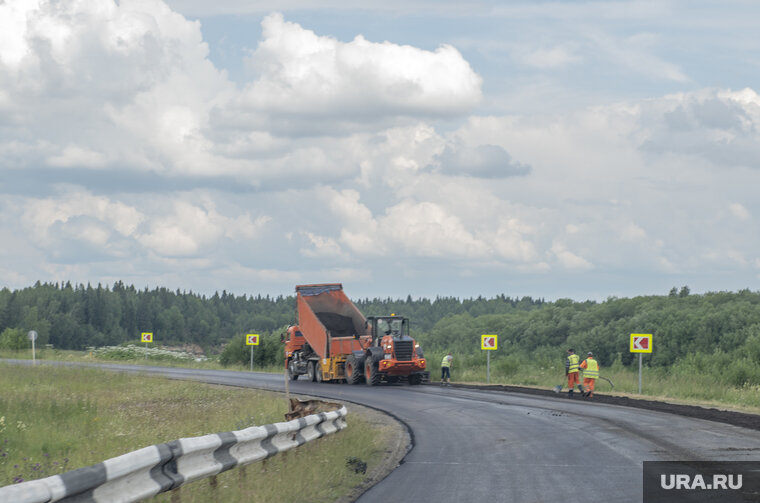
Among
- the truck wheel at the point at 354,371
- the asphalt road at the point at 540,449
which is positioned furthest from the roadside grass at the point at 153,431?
the truck wheel at the point at 354,371

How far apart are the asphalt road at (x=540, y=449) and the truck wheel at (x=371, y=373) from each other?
8637 mm

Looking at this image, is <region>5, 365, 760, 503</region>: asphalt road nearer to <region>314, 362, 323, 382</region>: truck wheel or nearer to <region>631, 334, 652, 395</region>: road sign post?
<region>631, 334, 652, 395</region>: road sign post

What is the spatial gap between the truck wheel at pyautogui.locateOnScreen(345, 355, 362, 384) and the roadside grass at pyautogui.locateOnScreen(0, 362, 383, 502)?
5.46 metres

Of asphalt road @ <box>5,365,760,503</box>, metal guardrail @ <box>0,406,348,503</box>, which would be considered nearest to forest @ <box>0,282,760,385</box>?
asphalt road @ <box>5,365,760,503</box>

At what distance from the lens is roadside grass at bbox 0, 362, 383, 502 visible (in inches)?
379

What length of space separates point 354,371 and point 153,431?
19.4 m

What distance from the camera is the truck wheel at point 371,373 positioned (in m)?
33.8

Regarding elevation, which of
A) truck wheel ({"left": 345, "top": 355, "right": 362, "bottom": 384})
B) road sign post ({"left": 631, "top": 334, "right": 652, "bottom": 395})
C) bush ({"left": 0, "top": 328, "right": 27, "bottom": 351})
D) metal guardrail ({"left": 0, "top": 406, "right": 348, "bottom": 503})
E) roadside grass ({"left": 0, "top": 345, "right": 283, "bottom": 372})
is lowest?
roadside grass ({"left": 0, "top": 345, "right": 283, "bottom": 372})

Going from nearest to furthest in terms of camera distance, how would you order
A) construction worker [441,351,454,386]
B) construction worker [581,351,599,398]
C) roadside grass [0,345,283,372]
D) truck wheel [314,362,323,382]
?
construction worker [581,351,599,398], construction worker [441,351,454,386], truck wheel [314,362,323,382], roadside grass [0,345,283,372]

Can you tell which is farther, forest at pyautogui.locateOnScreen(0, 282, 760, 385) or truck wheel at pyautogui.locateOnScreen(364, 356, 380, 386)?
forest at pyautogui.locateOnScreen(0, 282, 760, 385)

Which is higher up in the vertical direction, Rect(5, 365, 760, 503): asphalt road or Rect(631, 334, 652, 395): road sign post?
Rect(631, 334, 652, 395): road sign post

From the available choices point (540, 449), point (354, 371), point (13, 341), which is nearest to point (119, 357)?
point (13, 341)

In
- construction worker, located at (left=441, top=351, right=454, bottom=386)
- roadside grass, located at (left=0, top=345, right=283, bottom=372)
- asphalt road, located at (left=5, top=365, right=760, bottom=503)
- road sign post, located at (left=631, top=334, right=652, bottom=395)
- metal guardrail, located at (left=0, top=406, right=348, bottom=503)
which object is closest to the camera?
metal guardrail, located at (left=0, top=406, right=348, bottom=503)

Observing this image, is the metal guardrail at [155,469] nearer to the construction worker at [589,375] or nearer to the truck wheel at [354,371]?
the construction worker at [589,375]
